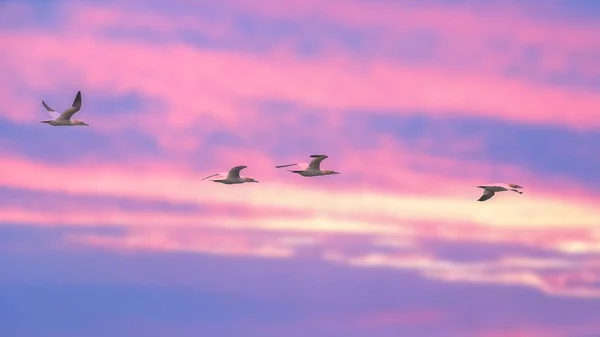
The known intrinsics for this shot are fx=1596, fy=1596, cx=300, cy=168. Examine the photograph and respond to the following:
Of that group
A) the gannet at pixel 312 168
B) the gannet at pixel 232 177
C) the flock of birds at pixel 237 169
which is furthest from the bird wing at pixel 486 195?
the gannet at pixel 232 177

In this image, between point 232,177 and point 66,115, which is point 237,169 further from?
point 66,115

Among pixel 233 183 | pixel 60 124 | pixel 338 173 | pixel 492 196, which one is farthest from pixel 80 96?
pixel 492 196

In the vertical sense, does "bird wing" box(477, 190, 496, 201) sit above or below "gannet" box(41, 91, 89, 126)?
below

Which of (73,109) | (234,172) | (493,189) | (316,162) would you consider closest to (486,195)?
(493,189)

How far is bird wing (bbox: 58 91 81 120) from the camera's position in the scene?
164375 millimetres

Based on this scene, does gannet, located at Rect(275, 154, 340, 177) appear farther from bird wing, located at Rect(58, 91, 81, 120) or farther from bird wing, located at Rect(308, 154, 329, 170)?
bird wing, located at Rect(58, 91, 81, 120)

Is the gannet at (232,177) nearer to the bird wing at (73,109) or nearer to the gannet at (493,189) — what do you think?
the bird wing at (73,109)

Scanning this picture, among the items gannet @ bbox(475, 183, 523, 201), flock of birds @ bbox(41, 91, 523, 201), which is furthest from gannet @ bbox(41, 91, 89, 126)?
gannet @ bbox(475, 183, 523, 201)

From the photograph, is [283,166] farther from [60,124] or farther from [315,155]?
[60,124]

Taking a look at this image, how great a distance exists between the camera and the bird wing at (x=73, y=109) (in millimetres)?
164375

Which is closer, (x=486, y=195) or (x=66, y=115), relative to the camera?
(x=66, y=115)

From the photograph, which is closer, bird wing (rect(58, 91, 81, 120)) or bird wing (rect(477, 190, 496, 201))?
bird wing (rect(58, 91, 81, 120))

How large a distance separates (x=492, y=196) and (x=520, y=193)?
6.28 meters

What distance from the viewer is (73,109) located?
6506 inches
